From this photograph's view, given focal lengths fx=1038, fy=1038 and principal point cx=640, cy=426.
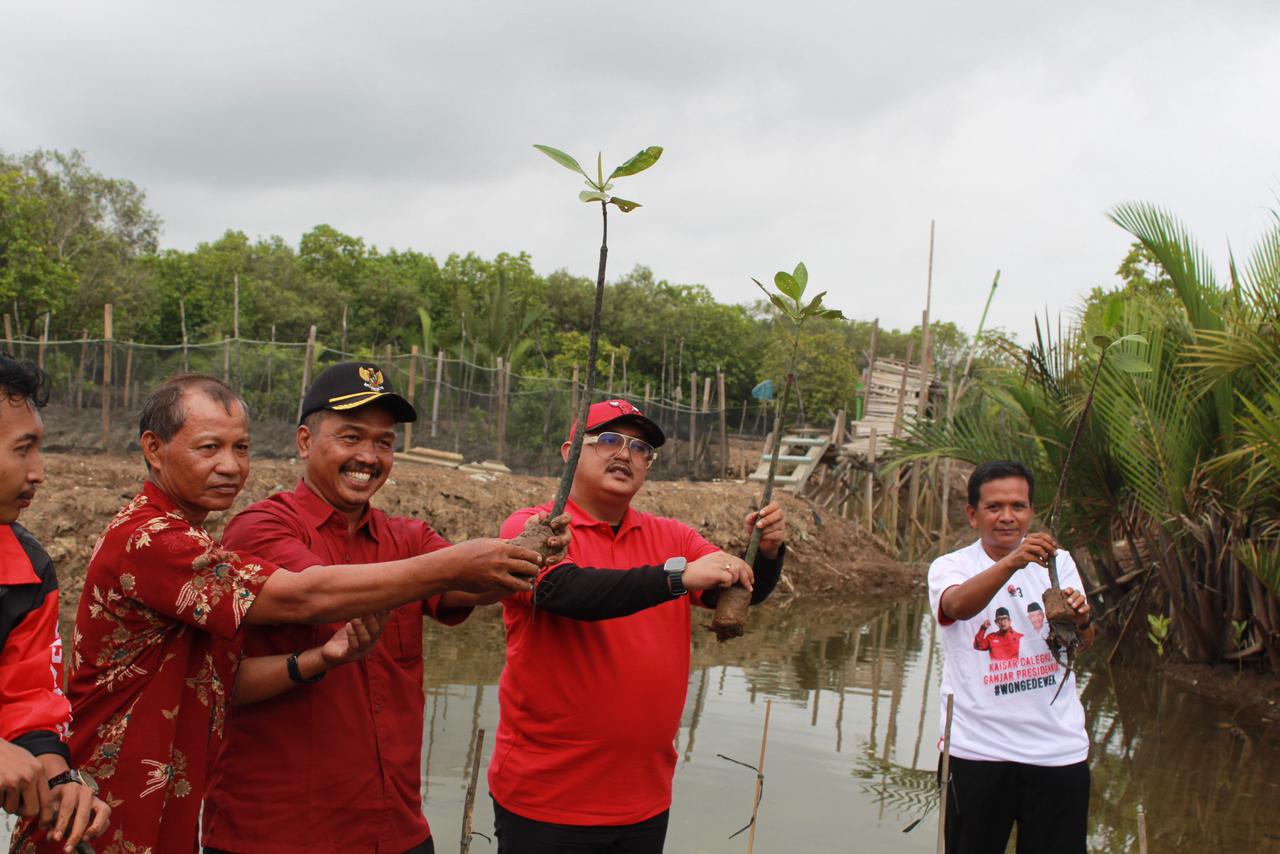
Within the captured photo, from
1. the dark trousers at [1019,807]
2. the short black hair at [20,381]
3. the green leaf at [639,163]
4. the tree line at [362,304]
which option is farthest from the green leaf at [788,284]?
the tree line at [362,304]

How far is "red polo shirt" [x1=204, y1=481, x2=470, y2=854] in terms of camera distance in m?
2.32

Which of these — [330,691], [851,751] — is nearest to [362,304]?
[851,751]

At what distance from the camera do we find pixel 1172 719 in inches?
317

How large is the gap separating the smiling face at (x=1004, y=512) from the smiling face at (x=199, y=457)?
245cm

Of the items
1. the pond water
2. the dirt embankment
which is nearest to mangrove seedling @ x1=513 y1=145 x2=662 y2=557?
the pond water

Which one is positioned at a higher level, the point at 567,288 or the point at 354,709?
the point at 567,288

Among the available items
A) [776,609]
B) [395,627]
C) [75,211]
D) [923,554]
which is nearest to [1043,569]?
[395,627]

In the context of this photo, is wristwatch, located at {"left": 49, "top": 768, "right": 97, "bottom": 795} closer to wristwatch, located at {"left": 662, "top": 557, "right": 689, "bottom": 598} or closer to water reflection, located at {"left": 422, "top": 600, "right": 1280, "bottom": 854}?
wristwatch, located at {"left": 662, "top": 557, "right": 689, "bottom": 598}

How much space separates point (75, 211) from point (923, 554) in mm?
27646

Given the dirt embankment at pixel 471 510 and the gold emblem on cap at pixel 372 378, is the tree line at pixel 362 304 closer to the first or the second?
the dirt embankment at pixel 471 510

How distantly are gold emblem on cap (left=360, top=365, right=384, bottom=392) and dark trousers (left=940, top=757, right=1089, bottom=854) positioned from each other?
7.29 feet

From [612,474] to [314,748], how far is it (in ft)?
3.58

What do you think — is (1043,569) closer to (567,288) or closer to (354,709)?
(354,709)

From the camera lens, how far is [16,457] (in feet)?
6.20
